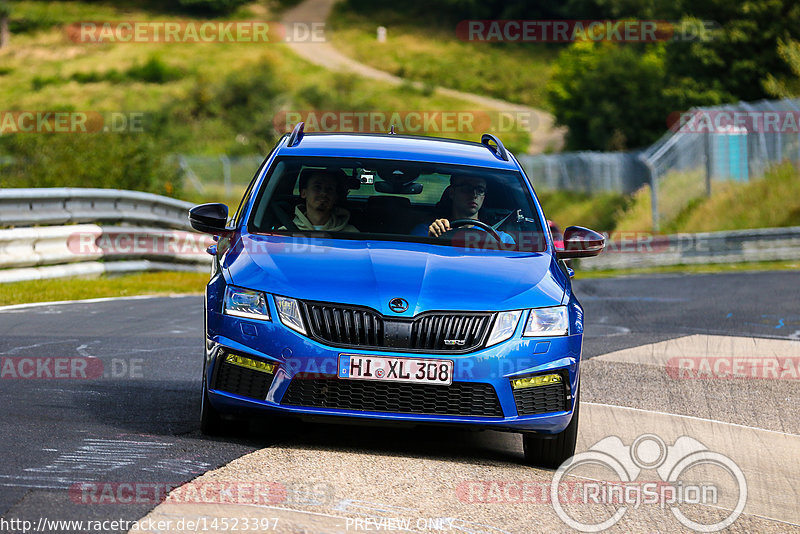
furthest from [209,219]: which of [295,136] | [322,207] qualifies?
[295,136]

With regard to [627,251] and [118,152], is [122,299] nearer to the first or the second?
[118,152]

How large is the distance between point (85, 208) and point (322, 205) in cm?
945

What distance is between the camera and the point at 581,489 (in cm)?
608

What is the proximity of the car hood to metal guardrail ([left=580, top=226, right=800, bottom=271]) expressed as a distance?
59.6ft

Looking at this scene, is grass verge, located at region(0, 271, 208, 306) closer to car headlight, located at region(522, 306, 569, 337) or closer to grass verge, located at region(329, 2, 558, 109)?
car headlight, located at region(522, 306, 569, 337)

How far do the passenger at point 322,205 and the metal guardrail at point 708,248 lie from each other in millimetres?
17720

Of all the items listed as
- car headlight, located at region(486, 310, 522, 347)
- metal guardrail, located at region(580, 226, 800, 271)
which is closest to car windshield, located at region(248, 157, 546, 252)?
car headlight, located at region(486, 310, 522, 347)

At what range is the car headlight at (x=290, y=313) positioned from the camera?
620cm

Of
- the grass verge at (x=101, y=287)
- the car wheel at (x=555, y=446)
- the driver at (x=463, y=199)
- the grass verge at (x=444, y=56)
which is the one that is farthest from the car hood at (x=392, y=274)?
the grass verge at (x=444, y=56)

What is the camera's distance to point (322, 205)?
7.48 m

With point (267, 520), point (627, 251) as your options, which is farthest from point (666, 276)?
point (267, 520)

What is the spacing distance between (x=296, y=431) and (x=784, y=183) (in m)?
25.0

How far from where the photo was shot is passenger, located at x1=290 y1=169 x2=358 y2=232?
291 inches

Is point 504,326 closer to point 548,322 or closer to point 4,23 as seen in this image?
point 548,322
